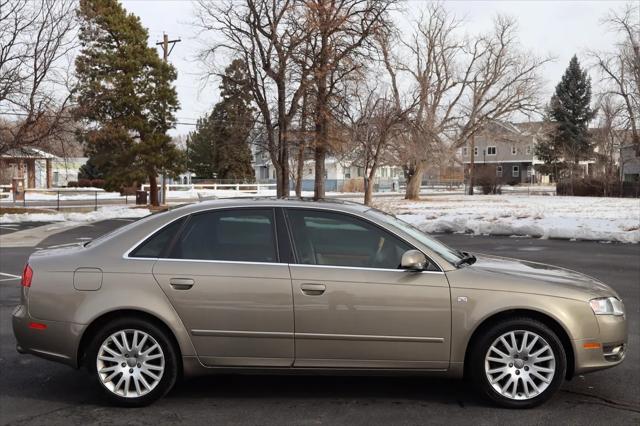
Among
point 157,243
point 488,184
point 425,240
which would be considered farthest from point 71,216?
point 488,184

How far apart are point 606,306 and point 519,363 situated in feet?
2.61

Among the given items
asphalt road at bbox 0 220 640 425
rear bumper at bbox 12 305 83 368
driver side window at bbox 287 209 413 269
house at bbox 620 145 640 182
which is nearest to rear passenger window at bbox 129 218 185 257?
rear bumper at bbox 12 305 83 368

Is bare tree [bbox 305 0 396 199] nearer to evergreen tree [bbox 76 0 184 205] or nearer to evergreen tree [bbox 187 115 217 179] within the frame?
evergreen tree [bbox 76 0 184 205]

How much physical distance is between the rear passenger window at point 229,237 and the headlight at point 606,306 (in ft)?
7.74

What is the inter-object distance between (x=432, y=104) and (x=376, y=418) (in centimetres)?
4214

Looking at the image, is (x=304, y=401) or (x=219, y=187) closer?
(x=304, y=401)

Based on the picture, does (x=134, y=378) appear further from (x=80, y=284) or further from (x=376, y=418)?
(x=376, y=418)

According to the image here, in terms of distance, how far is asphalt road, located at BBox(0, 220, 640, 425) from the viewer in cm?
421

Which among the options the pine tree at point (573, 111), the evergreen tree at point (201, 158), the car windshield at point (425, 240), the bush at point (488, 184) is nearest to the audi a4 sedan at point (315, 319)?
the car windshield at point (425, 240)

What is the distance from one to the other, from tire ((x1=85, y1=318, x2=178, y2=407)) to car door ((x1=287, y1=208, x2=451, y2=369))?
0.99 metres

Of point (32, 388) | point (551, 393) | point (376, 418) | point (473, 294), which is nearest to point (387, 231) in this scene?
point (473, 294)

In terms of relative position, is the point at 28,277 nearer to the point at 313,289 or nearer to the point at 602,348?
the point at 313,289

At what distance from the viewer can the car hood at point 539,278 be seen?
438 cm

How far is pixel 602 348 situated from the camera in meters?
4.38
